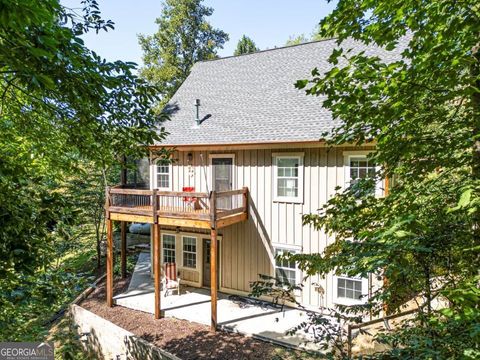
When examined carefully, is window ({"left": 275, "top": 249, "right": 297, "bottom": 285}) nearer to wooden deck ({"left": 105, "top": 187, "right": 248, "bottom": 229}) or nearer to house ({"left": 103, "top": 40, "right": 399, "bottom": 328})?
house ({"left": 103, "top": 40, "right": 399, "bottom": 328})

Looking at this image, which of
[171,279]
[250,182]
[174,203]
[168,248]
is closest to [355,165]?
[250,182]

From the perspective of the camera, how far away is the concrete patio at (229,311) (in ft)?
27.3

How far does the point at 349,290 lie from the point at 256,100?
7521 millimetres

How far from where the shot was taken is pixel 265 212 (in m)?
10.6

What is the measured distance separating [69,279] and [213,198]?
18.7 ft

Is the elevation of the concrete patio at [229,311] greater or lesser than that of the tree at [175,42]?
lesser

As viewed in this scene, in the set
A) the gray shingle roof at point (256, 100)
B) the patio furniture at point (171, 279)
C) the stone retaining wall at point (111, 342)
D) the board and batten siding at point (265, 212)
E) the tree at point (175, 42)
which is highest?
the tree at point (175, 42)

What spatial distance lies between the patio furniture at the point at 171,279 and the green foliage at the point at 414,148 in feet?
28.4

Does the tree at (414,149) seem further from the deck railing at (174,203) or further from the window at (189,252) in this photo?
the window at (189,252)

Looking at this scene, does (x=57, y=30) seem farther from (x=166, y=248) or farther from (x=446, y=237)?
(x=166, y=248)

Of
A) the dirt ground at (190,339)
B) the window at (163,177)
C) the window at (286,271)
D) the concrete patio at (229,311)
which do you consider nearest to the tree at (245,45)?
the window at (163,177)

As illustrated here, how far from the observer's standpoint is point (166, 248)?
507 inches

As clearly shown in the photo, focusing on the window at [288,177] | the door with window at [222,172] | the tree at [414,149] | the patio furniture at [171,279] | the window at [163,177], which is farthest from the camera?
the window at [163,177]

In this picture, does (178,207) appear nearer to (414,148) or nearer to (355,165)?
(355,165)
